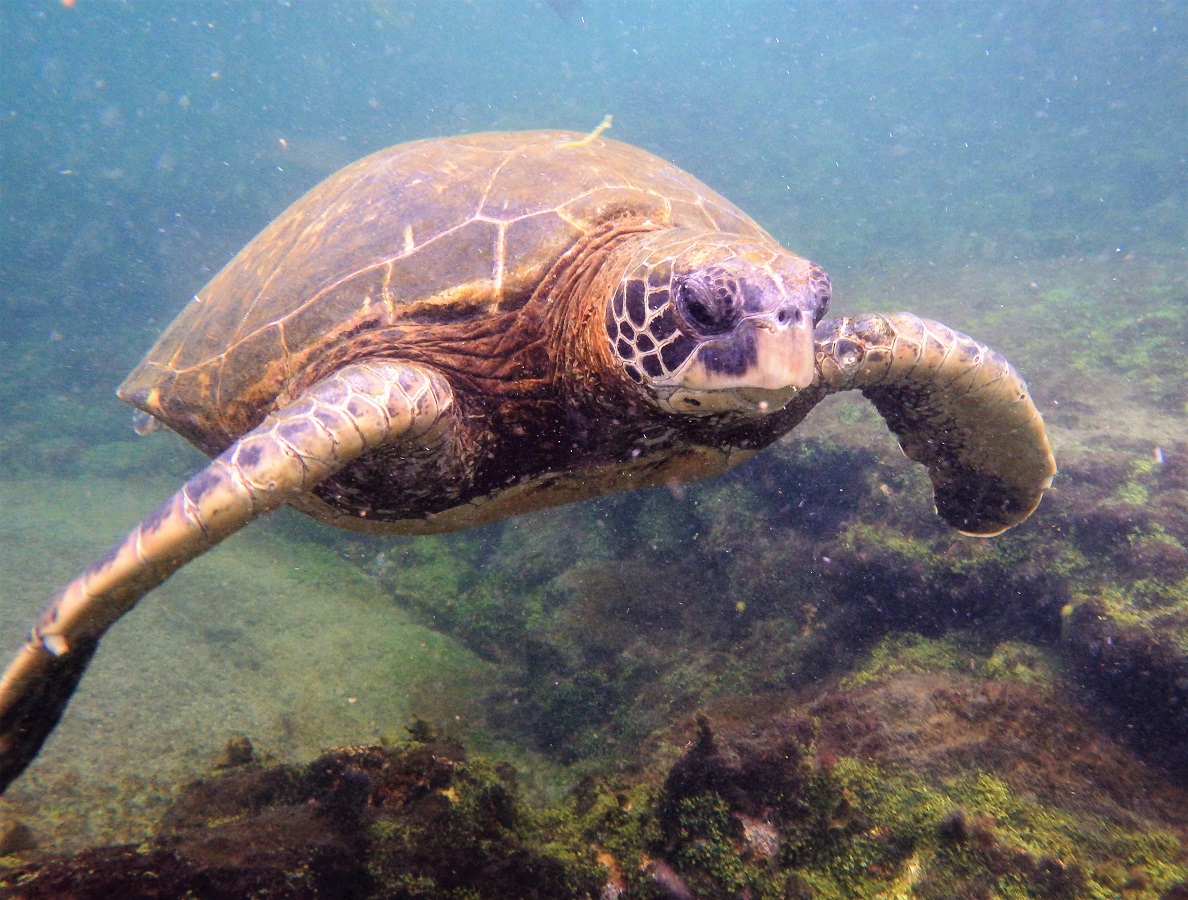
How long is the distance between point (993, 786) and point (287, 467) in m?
3.03

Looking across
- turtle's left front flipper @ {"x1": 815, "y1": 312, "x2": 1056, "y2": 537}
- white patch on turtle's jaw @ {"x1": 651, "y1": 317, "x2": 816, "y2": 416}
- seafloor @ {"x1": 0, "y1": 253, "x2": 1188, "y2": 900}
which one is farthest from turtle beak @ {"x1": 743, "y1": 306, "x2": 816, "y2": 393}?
seafloor @ {"x1": 0, "y1": 253, "x2": 1188, "y2": 900}

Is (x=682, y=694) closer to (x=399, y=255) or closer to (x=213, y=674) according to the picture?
(x=399, y=255)

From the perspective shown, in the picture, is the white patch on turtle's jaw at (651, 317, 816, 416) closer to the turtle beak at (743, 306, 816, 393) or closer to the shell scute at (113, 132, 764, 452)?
the turtle beak at (743, 306, 816, 393)

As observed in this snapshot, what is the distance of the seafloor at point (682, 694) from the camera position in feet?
6.77

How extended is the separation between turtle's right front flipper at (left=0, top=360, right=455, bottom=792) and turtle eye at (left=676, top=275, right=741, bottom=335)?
46.5 inches

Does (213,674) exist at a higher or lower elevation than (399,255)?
lower

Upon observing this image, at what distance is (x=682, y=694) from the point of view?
13.3 ft

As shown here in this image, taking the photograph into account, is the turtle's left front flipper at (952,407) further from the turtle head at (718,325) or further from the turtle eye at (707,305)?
the turtle eye at (707,305)

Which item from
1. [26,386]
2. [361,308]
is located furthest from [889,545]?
[26,386]

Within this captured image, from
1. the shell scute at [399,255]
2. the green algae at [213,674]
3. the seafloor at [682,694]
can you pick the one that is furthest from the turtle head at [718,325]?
the green algae at [213,674]

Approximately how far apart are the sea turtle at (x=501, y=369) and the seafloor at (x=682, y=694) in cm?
79

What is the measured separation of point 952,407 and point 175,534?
147 inches

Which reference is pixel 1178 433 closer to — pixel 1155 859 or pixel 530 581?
pixel 1155 859

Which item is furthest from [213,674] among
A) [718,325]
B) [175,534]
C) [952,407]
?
[952,407]
